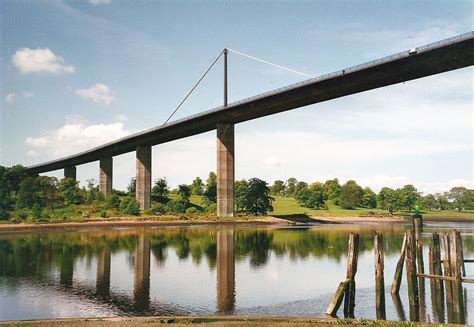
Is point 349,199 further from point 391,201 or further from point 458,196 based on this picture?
point 458,196

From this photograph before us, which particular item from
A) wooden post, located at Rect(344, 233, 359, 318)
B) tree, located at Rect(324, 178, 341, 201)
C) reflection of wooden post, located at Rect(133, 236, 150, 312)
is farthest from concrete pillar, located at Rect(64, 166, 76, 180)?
wooden post, located at Rect(344, 233, 359, 318)

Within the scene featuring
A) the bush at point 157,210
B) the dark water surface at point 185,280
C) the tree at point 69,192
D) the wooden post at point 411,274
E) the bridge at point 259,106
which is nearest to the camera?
the dark water surface at point 185,280

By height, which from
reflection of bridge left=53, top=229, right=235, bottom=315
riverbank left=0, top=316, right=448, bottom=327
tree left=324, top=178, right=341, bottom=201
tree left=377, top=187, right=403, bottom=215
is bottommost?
reflection of bridge left=53, top=229, right=235, bottom=315

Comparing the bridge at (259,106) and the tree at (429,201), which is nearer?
the bridge at (259,106)

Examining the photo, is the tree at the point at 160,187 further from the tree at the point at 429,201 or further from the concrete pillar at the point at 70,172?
the tree at the point at 429,201

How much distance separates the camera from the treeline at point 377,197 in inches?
4951

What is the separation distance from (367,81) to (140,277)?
44092mm

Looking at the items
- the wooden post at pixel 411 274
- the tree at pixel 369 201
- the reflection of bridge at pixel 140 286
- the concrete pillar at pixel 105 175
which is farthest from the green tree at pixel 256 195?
the tree at pixel 369 201

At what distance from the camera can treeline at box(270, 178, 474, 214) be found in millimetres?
125750

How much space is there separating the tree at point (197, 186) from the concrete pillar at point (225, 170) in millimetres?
62102

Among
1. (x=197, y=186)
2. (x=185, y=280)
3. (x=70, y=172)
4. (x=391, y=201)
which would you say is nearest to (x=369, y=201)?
(x=391, y=201)

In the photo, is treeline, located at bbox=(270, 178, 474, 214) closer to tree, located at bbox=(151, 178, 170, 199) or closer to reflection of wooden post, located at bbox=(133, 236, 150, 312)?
tree, located at bbox=(151, 178, 170, 199)

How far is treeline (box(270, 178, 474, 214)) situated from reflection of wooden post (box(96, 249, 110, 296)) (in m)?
94.0

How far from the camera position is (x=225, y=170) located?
78.5 metres
